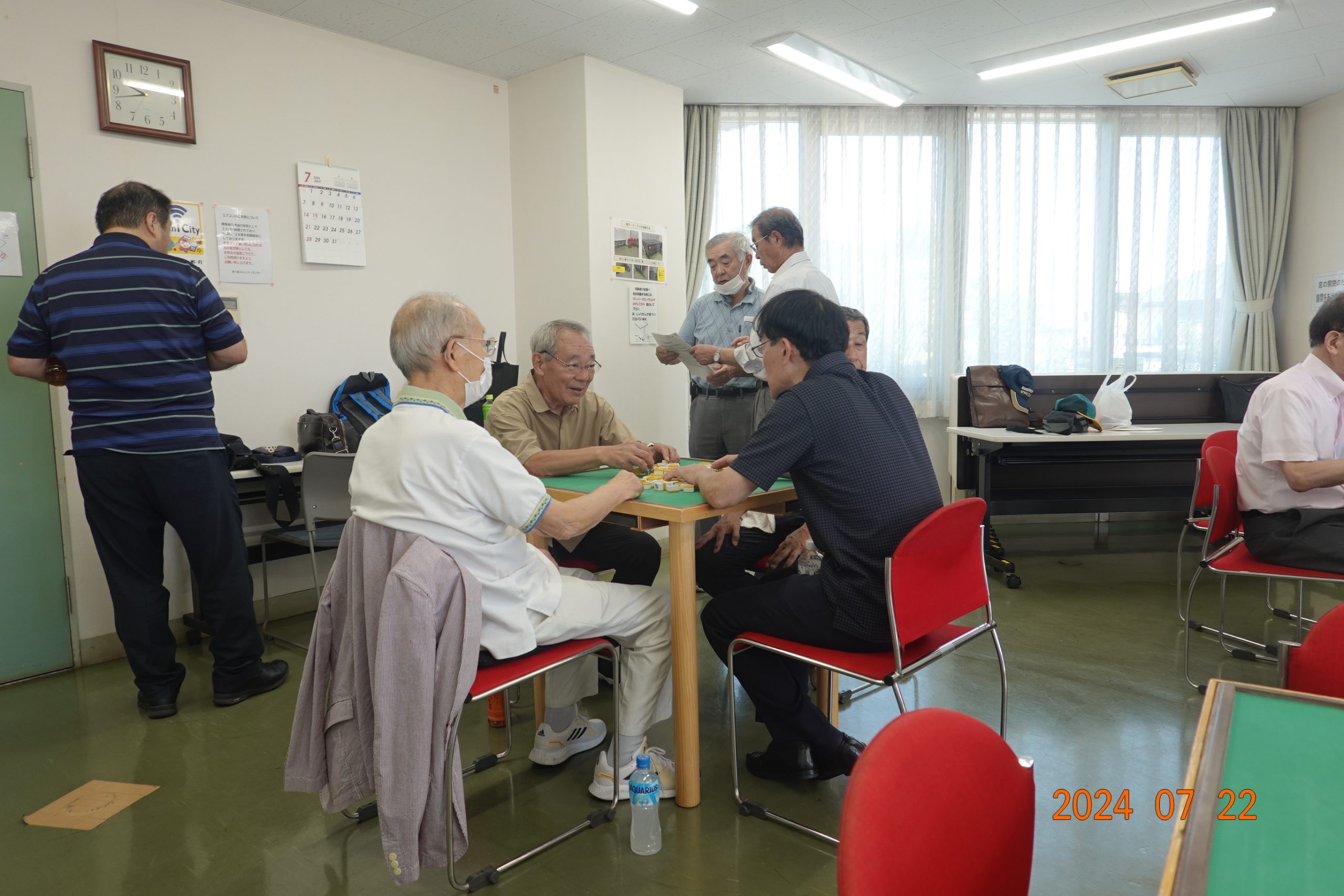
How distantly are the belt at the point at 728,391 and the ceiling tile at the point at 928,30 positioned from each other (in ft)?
6.78

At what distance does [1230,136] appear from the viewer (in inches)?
235

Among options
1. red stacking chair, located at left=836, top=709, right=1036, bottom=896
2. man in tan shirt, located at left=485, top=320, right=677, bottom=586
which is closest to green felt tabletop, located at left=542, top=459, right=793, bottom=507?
man in tan shirt, located at left=485, top=320, right=677, bottom=586

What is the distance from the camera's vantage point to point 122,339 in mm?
2719

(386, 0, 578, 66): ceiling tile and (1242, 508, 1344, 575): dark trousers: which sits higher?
(386, 0, 578, 66): ceiling tile

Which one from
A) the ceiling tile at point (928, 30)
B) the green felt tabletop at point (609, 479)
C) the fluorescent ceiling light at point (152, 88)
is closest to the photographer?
the green felt tabletop at point (609, 479)

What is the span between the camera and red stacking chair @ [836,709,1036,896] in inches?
29.8

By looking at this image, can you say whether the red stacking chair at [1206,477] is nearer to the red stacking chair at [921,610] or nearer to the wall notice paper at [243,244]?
the red stacking chair at [921,610]

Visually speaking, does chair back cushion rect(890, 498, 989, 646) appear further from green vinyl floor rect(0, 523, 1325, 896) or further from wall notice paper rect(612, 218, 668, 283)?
wall notice paper rect(612, 218, 668, 283)

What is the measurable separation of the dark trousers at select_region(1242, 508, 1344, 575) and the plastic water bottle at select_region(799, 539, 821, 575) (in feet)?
5.17

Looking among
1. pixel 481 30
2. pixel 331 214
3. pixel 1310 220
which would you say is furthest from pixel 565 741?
pixel 1310 220

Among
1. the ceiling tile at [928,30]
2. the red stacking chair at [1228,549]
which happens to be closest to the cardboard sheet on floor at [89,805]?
the red stacking chair at [1228,549]

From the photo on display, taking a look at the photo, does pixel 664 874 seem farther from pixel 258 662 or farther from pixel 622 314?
pixel 622 314

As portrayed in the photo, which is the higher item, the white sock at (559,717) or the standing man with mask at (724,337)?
the standing man with mask at (724,337)

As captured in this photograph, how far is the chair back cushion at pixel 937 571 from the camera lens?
1800 millimetres
